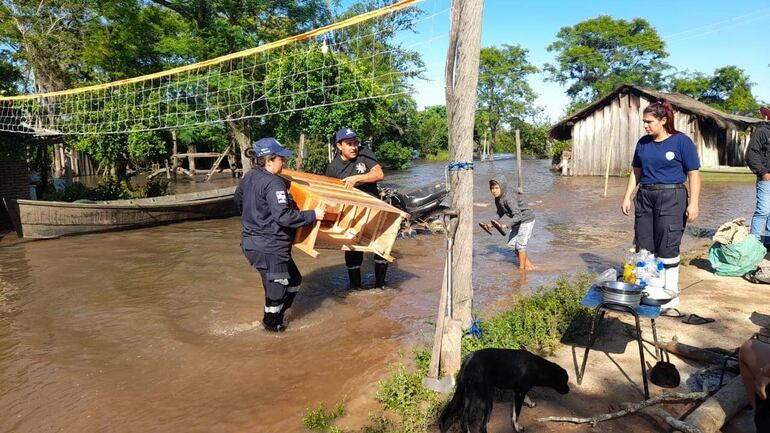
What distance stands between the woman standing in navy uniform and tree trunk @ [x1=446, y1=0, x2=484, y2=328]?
1.70 m

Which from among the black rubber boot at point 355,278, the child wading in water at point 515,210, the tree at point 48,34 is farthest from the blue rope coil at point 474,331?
the tree at point 48,34

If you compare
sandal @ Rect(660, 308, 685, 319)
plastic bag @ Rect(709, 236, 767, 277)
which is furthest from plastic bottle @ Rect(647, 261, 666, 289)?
plastic bag @ Rect(709, 236, 767, 277)

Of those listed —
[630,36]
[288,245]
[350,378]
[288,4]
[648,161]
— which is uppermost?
[630,36]

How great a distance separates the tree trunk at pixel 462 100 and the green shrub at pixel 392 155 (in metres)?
27.9

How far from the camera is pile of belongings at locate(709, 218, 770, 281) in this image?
5.76 metres

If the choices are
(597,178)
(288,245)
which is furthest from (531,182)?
(288,245)

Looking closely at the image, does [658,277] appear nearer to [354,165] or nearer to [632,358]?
[632,358]

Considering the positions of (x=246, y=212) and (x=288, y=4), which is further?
(x=288, y=4)

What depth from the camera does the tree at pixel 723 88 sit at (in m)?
38.4

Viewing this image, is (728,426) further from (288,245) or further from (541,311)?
(288,245)

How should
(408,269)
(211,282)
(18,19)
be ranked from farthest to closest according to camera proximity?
(18,19)
(408,269)
(211,282)

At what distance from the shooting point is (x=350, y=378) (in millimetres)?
4184

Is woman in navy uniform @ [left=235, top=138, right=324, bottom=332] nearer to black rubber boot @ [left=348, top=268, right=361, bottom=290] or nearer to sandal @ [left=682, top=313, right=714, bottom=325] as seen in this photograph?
black rubber boot @ [left=348, top=268, right=361, bottom=290]

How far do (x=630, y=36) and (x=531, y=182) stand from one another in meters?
30.4
